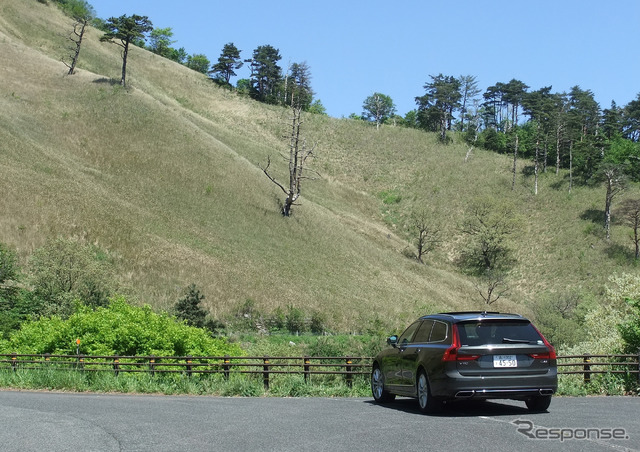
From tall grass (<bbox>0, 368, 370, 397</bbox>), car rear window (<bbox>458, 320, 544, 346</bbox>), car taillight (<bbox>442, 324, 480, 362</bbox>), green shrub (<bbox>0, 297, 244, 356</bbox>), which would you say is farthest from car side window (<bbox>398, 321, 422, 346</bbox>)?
green shrub (<bbox>0, 297, 244, 356</bbox>)

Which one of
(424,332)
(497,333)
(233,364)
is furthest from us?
(233,364)

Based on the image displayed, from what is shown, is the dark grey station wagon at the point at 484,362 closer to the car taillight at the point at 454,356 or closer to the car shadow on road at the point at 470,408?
the car taillight at the point at 454,356

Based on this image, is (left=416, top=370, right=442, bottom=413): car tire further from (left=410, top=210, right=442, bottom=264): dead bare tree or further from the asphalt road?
(left=410, top=210, right=442, bottom=264): dead bare tree

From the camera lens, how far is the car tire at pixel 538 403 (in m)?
11.4

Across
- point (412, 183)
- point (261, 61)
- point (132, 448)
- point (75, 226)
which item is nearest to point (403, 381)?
point (132, 448)

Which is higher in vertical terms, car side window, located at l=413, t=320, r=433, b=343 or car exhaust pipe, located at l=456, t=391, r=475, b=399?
car side window, located at l=413, t=320, r=433, b=343

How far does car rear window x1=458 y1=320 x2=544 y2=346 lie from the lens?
1114 cm

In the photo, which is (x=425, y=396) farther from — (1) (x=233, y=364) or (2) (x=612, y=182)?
(2) (x=612, y=182)

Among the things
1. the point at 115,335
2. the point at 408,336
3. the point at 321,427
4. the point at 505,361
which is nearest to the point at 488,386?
the point at 505,361

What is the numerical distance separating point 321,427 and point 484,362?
3048mm

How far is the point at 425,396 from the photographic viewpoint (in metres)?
11.5

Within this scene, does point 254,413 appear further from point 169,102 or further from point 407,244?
point 169,102

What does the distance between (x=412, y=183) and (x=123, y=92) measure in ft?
155

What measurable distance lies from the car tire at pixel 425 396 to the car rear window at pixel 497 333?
1.07 metres
